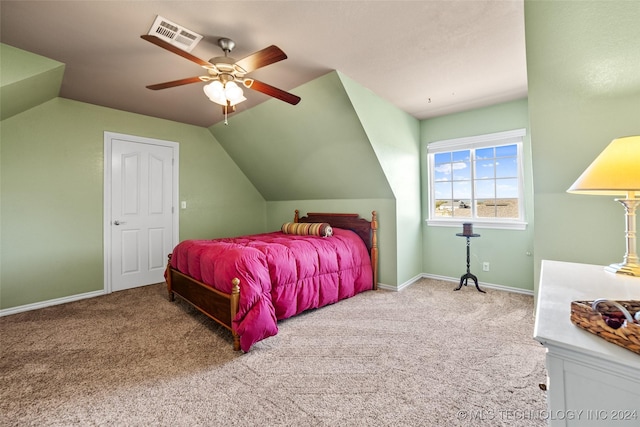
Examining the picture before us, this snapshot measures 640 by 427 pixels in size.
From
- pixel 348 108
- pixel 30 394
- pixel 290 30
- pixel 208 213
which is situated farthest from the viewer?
pixel 208 213

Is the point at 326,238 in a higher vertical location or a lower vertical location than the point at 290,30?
lower

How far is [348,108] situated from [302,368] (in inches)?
97.3

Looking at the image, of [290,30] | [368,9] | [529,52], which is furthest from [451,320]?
[290,30]

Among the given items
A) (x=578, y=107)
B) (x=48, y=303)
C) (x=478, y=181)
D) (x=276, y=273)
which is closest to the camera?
(x=578, y=107)

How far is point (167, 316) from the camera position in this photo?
283 centimetres

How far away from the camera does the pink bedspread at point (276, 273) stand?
2178 millimetres

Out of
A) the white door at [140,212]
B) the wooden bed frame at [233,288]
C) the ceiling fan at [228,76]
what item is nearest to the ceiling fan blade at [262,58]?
the ceiling fan at [228,76]

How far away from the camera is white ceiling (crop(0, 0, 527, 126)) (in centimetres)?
181

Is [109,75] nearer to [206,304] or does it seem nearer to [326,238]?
[206,304]

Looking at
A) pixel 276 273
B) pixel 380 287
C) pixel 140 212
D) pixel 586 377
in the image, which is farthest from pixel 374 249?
pixel 140 212

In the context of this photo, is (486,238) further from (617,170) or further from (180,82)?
(180,82)

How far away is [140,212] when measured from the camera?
3.87 m

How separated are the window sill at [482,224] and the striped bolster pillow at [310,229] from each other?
1.59m

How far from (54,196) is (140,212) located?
89 cm
